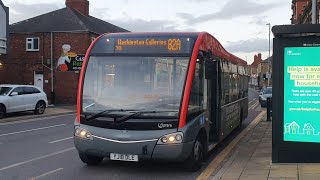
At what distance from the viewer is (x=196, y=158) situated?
865cm

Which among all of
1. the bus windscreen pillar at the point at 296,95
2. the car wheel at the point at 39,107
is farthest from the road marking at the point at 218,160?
the car wheel at the point at 39,107

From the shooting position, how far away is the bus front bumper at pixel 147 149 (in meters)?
7.94

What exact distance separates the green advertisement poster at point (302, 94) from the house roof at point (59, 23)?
29422 mm

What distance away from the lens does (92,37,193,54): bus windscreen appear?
8.66 m

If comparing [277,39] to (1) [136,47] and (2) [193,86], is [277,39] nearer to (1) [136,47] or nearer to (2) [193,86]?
(2) [193,86]

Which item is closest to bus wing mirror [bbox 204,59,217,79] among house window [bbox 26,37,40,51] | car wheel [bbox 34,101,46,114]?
car wheel [bbox 34,101,46,114]

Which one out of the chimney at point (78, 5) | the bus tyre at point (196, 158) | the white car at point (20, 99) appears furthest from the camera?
the chimney at point (78, 5)

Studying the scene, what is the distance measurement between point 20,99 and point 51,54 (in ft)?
48.9

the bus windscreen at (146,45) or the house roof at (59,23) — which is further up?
the house roof at (59,23)

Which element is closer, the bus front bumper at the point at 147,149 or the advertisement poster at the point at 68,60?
the bus front bumper at the point at 147,149

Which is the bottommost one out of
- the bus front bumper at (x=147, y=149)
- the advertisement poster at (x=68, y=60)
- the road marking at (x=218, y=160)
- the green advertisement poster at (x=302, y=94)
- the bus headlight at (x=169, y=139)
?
the road marking at (x=218, y=160)

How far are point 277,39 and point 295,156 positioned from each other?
2158 mm

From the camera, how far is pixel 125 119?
8047 mm

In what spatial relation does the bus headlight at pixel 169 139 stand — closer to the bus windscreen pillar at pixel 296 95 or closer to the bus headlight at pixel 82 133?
the bus headlight at pixel 82 133
